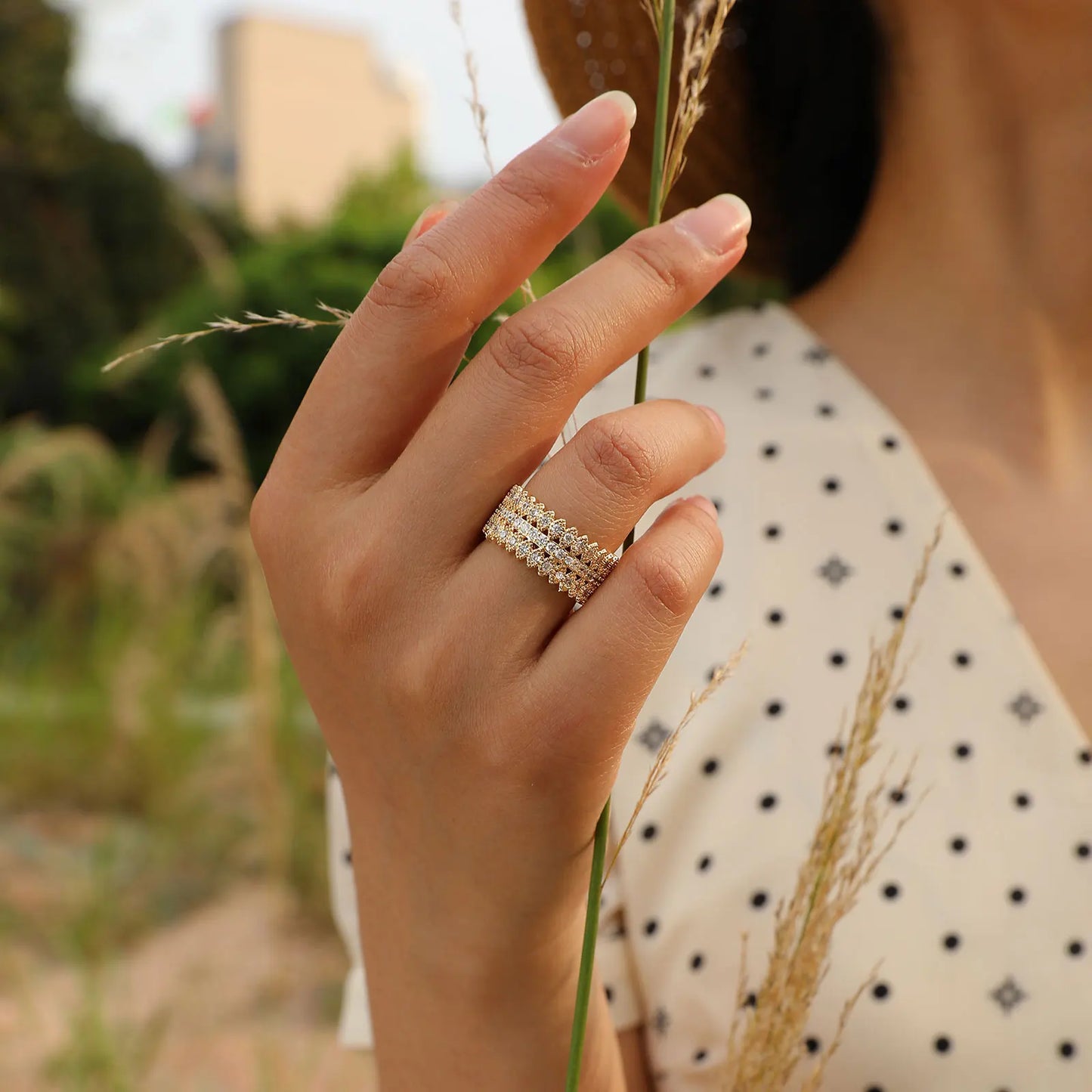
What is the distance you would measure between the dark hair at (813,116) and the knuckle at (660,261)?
982 millimetres

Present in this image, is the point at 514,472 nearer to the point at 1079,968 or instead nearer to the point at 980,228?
the point at 1079,968

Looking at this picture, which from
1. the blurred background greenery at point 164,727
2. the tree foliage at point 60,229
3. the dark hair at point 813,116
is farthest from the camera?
the tree foliage at point 60,229

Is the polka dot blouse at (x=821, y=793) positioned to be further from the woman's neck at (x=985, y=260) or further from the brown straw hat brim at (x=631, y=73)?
the brown straw hat brim at (x=631, y=73)

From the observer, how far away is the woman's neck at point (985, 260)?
138cm

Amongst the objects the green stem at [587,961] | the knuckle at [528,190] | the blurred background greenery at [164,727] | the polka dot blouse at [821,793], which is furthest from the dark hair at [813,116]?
the blurred background greenery at [164,727]

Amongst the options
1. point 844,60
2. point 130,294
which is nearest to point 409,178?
point 130,294

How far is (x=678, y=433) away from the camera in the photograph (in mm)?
643

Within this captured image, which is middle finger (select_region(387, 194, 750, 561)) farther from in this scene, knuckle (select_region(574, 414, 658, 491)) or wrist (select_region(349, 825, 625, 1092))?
wrist (select_region(349, 825, 625, 1092))

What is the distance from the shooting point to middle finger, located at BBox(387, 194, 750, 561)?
1.99ft

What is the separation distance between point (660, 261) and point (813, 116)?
1031 mm

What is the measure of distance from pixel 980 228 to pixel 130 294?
35.3ft

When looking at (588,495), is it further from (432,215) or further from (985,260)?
(985,260)

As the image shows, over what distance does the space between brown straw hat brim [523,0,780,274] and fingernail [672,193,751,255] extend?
0.73m

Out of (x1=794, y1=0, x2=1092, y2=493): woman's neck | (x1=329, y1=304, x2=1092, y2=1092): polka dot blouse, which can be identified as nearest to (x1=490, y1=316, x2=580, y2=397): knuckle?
(x1=329, y1=304, x2=1092, y2=1092): polka dot blouse
